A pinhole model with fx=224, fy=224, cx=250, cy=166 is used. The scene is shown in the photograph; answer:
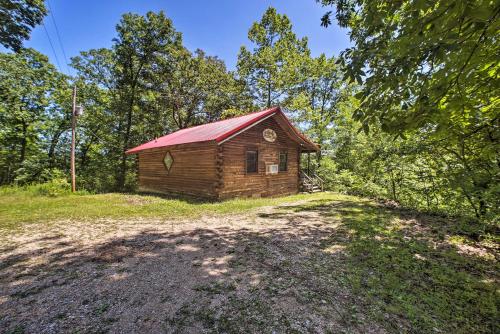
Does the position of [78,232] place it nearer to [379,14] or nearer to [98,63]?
[379,14]

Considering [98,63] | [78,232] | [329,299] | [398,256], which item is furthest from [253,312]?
[98,63]

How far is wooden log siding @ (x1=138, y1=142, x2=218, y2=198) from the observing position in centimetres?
1164

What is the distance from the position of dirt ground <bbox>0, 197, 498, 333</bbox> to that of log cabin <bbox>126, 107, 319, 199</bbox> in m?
5.94

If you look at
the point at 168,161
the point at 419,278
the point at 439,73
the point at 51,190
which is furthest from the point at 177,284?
the point at 51,190

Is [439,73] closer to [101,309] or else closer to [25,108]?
[101,309]

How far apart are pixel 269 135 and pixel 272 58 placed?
655 inches

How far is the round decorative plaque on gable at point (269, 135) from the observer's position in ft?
44.1

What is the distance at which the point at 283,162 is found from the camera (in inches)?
589

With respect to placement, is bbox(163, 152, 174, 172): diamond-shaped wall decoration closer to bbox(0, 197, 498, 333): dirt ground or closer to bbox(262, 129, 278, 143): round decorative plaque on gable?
bbox(262, 129, 278, 143): round decorative plaque on gable

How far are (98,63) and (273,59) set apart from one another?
1906cm

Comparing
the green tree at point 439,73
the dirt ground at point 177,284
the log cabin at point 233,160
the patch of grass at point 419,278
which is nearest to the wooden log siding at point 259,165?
the log cabin at point 233,160

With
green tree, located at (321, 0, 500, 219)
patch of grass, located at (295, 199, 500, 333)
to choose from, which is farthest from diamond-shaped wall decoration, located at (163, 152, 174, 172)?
green tree, located at (321, 0, 500, 219)

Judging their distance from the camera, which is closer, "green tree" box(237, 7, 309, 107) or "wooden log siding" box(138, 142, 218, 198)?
"wooden log siding" box(138, 142, 218, 198)

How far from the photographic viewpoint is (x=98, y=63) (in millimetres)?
23750
